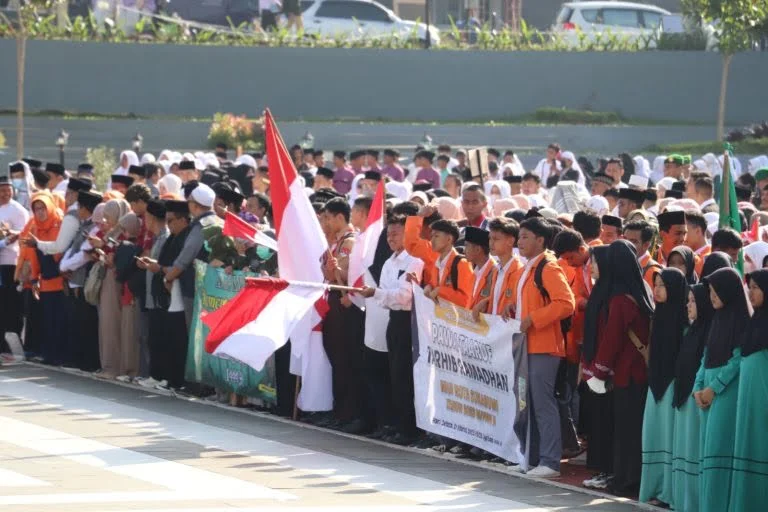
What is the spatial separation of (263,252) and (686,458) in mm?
6045

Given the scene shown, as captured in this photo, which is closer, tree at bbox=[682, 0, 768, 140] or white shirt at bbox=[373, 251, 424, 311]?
white shirt at bbox=[373, 251, 424, 311]

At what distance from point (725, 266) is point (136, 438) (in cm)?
527

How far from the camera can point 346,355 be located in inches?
589

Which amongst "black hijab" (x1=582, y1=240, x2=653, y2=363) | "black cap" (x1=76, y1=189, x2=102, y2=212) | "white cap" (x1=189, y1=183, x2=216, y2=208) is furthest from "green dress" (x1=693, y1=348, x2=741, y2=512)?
"black cap" (x1=76, y1=189, x2=102, y2=212)

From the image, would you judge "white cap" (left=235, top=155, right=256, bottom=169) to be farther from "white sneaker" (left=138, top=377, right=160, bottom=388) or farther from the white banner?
the white banner

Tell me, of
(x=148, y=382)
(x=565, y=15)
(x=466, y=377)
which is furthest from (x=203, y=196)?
(x=565, y=15)

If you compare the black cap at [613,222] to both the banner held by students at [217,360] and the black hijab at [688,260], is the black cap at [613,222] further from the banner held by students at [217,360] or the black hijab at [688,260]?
the banner held by students at [217,360]

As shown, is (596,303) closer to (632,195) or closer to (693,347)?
(693,347)

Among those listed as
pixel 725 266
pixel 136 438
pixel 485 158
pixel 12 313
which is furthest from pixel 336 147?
pixel 725 266

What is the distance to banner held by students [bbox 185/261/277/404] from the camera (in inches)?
618

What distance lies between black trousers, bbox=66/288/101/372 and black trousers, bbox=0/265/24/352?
100 cm

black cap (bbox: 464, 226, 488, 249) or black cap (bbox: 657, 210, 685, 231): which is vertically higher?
black cap (bbox: 657, 210, 685, 231)

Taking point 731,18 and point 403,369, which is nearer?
point 403,369

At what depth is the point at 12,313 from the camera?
63.1ft
